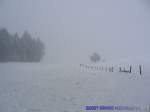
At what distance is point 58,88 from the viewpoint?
50.5 inches

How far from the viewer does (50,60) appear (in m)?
1.31

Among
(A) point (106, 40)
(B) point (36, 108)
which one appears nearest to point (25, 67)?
(B) point (36, 108)

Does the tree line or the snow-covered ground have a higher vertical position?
the tree line

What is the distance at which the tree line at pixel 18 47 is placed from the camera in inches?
48.7

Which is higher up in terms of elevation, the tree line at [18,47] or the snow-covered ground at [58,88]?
the tree line at [18,47]

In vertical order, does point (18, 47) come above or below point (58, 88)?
above

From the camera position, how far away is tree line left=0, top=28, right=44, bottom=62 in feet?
4.06

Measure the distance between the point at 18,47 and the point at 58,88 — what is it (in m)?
0.46

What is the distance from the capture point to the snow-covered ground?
1.23 m

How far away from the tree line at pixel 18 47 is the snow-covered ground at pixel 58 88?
1.9 inches

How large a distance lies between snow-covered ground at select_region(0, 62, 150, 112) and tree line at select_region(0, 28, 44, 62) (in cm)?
5

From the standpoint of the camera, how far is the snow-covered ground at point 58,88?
4.03ft

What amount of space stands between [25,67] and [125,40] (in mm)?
907

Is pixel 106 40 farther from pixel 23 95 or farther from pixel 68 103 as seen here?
pixel 23 95
